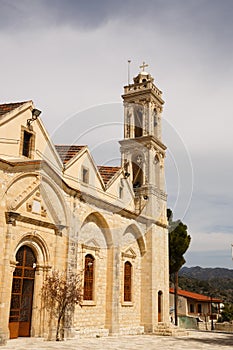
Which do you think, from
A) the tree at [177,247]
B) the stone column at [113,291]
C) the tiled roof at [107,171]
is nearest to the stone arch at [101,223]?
the stone column at [113,291]

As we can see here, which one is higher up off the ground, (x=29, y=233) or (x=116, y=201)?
(x=116, y=201)

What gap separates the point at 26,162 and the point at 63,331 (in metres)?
7.28

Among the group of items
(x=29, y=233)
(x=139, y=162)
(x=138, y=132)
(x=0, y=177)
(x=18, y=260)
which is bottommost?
(x=18, y=260)

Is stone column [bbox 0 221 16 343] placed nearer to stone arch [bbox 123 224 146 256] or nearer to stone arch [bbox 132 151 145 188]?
stone arch [bbox 123 224 146 256]

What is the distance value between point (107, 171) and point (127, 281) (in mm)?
6949

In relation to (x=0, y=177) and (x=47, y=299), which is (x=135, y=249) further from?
(x=0, y=177)

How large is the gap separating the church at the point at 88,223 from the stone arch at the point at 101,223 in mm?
55

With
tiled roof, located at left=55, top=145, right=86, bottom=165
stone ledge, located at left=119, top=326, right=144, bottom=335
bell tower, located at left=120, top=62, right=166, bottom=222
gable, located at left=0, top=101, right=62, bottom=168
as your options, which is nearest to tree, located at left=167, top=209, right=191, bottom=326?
bell tower, located at left=120, top=62, right=166, bottom=222

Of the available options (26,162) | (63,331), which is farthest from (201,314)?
(26,162)

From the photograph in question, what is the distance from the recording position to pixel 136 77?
29.4 m

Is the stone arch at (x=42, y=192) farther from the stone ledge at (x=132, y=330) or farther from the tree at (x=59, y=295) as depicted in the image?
the stone ledge at (x=132, y=330)

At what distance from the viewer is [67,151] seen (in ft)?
68.1

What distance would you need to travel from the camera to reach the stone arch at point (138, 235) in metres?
24.3

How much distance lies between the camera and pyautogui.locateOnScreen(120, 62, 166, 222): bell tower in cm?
2655
